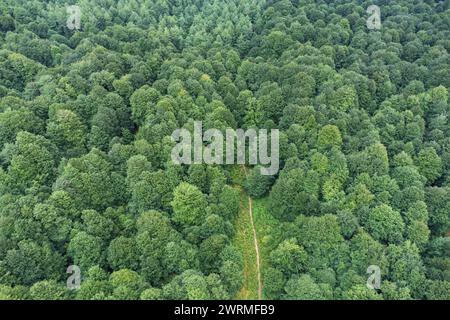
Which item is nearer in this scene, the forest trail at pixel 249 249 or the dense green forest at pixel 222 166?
the dense green forest at pixel 222 166

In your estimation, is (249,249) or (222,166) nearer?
(249,249)

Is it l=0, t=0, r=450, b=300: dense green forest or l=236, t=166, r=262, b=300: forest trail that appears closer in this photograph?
l=0, t=0, r=450, b=300: dense green forest
